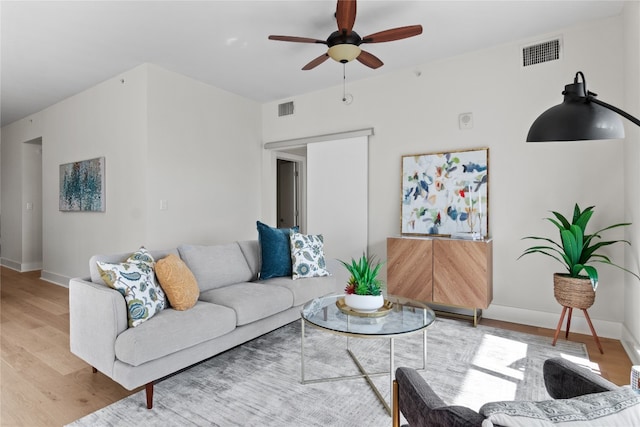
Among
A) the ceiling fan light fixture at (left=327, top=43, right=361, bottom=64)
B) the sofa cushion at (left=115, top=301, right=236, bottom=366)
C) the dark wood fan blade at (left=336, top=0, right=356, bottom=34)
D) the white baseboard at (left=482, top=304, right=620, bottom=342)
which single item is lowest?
the white baseboard at (left=482, top=304, right=620, bottom=342)

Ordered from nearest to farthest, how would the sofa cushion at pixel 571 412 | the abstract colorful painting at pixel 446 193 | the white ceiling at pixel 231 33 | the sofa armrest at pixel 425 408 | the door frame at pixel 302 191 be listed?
the sofa cushion at pixel 571 412, the sofa armrest at pixel 425 408, the white ceiling at pixel 231 33, the abstract colorful painting at pixel 446 193, the door frame at pixel 302 191

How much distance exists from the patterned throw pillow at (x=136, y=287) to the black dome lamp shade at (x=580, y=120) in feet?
7.42

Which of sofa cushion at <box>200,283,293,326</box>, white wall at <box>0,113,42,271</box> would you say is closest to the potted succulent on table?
sofa cushion at <box>200,283,293,326</box>

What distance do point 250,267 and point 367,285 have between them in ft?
4.94

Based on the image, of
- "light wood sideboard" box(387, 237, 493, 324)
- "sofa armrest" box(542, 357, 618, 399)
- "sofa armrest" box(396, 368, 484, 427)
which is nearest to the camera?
"sofa armrest" box(396, 368, 484, 427)

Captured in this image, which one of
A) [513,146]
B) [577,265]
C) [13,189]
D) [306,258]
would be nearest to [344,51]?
[306,258]

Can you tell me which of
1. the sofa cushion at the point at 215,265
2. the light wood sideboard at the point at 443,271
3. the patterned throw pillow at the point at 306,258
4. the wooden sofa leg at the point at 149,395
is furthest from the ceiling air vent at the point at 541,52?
the wooden sofa leg at the point at 149,395

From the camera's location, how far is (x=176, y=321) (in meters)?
2.16

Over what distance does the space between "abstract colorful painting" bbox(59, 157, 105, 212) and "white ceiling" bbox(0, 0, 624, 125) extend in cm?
108

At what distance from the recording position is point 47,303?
423 cm

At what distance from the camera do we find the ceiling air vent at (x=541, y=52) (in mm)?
3338

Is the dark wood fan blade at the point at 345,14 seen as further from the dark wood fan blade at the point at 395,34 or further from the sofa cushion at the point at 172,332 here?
the sofa cushion at the point at 172,332

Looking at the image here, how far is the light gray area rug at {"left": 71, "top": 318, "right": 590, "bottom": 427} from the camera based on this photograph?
1941 mm

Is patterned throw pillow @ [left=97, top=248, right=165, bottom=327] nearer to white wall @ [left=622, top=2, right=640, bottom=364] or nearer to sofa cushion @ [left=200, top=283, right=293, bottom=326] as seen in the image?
sofa cushion @ [left=200, top=283, right=293, bottom=326]
